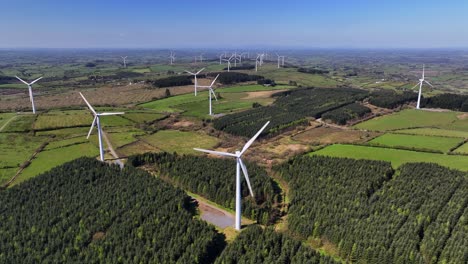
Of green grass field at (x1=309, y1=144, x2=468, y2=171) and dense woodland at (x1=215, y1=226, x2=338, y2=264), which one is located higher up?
green grass field at (x1=309, y1=144, x2=468, y2=171)

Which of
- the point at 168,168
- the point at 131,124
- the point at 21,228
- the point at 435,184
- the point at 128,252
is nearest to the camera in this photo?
the point at 128,252

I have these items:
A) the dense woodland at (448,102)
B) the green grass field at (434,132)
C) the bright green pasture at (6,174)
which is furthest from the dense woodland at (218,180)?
the dense woodland at (448,102)

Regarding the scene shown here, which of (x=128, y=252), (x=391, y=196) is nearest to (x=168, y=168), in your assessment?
(x=128, y=252)

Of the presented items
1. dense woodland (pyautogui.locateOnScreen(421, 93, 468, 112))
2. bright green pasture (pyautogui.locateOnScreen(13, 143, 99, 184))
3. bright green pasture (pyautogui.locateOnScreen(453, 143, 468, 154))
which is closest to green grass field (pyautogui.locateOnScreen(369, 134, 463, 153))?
bright green pasture (pyautogui.locateOnScreen(453, 143, 468, 154))

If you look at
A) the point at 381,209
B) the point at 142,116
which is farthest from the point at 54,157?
the point at 381,209

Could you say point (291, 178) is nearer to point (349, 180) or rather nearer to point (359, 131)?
point (349, 180)

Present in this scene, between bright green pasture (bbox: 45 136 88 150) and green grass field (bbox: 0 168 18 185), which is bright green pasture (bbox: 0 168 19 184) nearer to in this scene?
green grass field (bbox: 0 168 18 185)

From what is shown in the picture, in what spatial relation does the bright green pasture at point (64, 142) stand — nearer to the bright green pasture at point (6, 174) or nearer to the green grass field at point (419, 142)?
the bright green pasture at point (6, 174)
